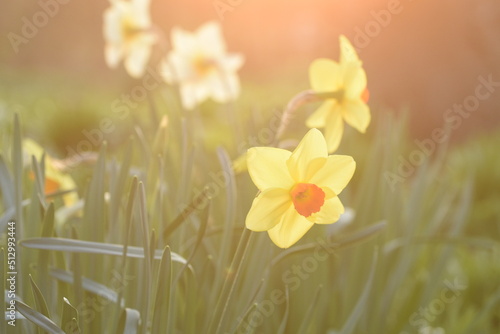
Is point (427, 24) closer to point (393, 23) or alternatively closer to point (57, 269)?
point (393, 23)

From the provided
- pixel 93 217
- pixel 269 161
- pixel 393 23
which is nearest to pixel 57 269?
pixel 93 217

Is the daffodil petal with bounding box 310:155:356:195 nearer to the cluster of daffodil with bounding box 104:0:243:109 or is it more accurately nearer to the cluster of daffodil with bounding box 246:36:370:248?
the cluster of daffodil with bounding box 246:36:370:248

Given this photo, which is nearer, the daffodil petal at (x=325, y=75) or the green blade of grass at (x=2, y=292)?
the green blade of grass at (x=2, y=292)

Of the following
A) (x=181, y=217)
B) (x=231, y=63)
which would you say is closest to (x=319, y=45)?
(x=231, y=63)

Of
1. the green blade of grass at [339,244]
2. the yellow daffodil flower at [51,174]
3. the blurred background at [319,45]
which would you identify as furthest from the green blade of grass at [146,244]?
the blurred background at [319,45]

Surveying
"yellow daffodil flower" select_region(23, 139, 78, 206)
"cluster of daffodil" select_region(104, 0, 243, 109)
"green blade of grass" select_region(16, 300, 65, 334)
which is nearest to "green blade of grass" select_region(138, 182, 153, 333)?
"green blade of grass" select_region(16, 300, 65, 334)

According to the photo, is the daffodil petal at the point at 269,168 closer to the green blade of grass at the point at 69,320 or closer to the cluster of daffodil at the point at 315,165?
the cluster of daffodil at the point at 315,165

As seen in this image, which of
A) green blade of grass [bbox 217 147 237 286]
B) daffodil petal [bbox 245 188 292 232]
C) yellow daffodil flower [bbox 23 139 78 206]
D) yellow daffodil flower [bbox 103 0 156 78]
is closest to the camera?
daffodil petal [bbox 245 188 292 232]
